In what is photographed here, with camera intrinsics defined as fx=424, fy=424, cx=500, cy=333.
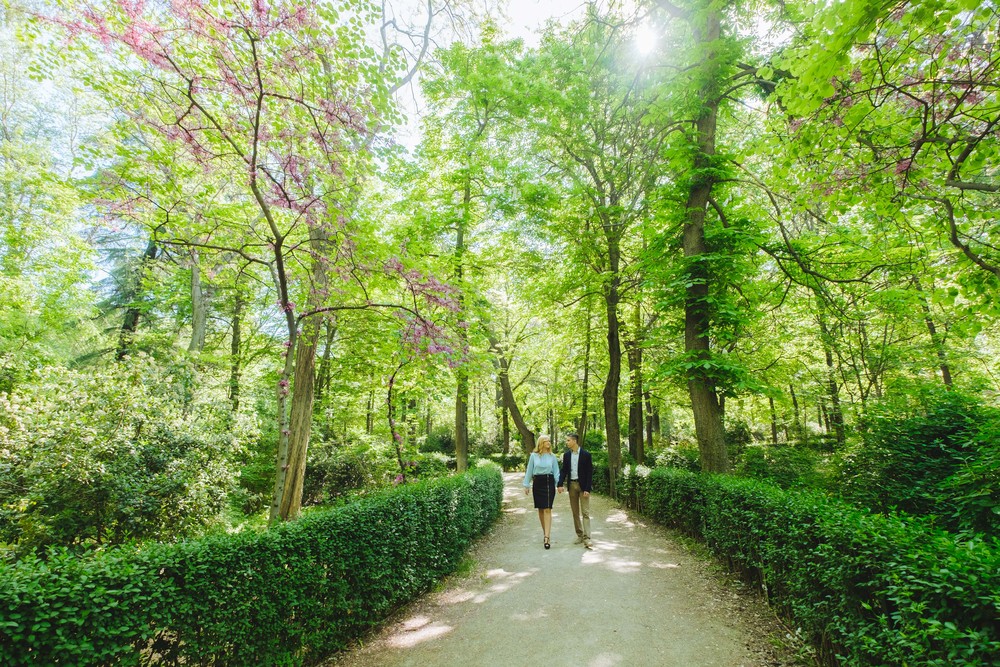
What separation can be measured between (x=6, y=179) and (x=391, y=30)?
446 inches

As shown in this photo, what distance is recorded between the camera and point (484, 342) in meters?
11.1

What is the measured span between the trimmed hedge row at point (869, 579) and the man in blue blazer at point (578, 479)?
2653 millimetres

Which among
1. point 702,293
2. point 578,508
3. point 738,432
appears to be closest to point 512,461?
point 738,432

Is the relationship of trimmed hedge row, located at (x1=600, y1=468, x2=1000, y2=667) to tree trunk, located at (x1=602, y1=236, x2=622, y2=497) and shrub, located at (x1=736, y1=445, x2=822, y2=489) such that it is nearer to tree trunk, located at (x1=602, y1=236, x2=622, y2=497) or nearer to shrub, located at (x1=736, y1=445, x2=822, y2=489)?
shrub, located at (x1=736, y1=445, x2=822, y2=489)

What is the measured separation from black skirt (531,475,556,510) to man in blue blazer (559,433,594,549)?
13.6 inches

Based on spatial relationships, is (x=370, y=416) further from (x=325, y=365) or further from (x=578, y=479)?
(x=578, y=479)

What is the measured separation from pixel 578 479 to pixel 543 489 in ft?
2.25

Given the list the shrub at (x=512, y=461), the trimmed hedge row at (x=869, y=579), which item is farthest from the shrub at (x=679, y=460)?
the trimmed hedge row at (x=869, y=579)

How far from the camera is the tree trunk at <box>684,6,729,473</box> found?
7453 mm

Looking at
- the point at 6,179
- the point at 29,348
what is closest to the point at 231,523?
the point at 29,348

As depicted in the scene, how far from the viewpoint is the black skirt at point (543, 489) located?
297 inches

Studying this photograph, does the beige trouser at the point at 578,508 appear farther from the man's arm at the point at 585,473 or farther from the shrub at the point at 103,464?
the shrub at the point at 103,464

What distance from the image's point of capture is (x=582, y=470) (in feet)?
25.1

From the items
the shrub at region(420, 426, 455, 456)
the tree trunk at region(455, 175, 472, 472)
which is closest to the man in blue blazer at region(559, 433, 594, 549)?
the tree trunk at region(455, 175, 472, 472)
